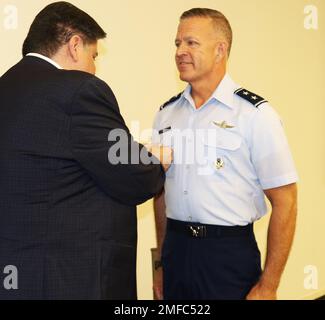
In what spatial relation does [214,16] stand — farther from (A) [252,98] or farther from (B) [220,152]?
(B) [220,152]

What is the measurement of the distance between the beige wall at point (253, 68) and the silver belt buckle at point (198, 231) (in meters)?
0.77

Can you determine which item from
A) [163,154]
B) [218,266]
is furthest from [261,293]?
[163,154]

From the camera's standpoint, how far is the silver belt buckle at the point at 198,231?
5.23 feet

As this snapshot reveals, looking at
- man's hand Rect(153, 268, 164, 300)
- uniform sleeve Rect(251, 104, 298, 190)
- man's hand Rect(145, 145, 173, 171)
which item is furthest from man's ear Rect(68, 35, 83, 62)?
man's hand Rect(153, 268, 164, 300)

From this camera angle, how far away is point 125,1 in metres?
2.23

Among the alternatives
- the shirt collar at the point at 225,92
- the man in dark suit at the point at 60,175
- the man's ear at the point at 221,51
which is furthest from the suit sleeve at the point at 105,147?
the man's ear at the point at 221,51

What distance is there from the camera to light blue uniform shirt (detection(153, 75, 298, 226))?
1565 millimetres

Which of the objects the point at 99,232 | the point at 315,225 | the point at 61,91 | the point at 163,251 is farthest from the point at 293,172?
the point at 315,225

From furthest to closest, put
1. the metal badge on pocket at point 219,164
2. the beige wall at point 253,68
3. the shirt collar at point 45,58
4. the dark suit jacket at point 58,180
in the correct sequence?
the beige wall at point 253,68 → the metal badge on pocket at point 219,164 → the shirt collar at point 45,58 → the dark suit jacket at point 58,180

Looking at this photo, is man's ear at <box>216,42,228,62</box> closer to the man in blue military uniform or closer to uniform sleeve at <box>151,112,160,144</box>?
the man in blue military uniform

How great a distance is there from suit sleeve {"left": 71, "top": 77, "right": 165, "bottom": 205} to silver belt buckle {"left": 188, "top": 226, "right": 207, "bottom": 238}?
319mm

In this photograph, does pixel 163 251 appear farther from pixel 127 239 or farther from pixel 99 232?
pixel 99 232

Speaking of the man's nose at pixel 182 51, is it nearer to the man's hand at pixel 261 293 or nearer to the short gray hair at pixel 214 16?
the short gray hair at pixel 214 16

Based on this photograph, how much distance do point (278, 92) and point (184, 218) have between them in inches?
55.1
